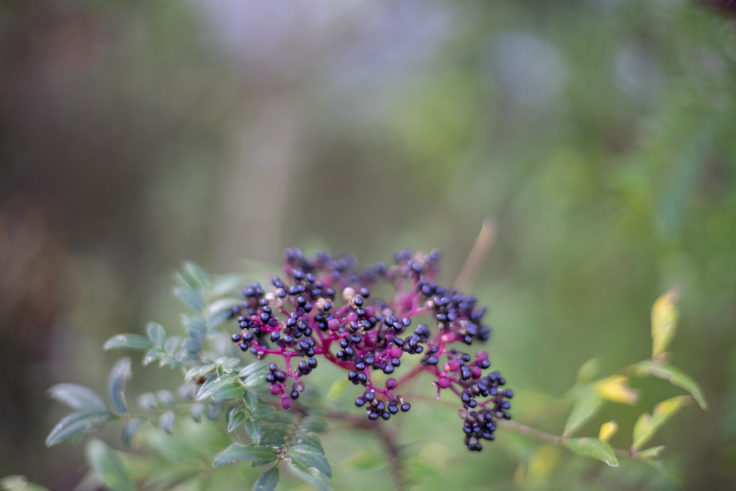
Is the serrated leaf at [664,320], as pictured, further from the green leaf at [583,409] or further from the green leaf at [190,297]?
the green leaf at [190,297]

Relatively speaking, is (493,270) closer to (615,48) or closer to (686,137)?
(615,48)

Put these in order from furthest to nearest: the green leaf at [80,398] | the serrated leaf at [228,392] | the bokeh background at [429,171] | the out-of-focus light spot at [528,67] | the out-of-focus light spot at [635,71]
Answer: the out-of-focus light spot at [528,67]
the out-of-focus light spot at [635,71]
the bokeh background at [429,171]
the green leaf at [80,398]
the serrated leaf at [228,392]

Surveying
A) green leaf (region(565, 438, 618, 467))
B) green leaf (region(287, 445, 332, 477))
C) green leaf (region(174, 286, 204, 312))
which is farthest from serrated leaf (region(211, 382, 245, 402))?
green leaf (region(565, 438, 618, 467))

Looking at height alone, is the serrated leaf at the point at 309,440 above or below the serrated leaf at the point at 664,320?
below

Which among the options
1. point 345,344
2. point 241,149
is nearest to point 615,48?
point 345,344

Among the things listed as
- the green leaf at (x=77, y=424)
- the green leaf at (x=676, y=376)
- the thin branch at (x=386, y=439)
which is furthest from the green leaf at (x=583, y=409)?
the green leaf at (x=77, y=424)
